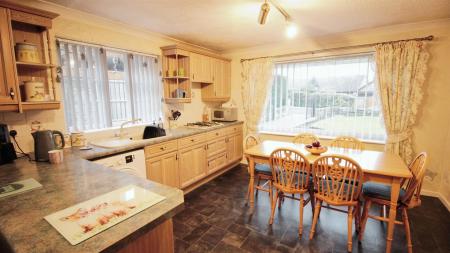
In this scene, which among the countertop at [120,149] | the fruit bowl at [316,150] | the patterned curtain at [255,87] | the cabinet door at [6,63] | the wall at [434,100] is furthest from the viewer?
the patterned curtain at [255,87]

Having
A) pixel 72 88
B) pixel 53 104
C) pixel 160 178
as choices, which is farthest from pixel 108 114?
pixel 160 178

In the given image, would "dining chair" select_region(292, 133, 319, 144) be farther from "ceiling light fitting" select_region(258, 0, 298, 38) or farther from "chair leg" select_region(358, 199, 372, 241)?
"ceiling light fitting" select_region(258, 0, 298, 38)

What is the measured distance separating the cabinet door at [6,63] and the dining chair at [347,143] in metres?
3.41

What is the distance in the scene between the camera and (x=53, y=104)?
1.93 m

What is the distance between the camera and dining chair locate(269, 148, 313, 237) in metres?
2.12

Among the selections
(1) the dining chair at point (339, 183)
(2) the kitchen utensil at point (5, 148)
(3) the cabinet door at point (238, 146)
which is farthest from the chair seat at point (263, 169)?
(2) the kitchen utensil at point (5, 148)

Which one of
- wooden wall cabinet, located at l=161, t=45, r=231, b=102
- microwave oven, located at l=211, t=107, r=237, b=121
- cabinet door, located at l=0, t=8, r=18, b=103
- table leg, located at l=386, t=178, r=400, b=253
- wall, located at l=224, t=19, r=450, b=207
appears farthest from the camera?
microwave oven, located at l=211, t=107, r=237, b=121

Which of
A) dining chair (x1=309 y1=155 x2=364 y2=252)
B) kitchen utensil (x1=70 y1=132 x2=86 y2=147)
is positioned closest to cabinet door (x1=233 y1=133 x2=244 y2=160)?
dining chair (x1=309 y1=155 x2=364 y2=252)

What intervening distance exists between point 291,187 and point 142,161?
1.64 meters

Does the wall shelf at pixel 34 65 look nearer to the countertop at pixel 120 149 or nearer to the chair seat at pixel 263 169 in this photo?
the countertop at pixel 120 149

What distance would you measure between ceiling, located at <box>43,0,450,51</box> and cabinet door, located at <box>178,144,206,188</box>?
1666mm

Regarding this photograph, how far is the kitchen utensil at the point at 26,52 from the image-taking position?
1725mm

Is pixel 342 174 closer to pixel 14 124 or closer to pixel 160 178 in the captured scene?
pixel 160 178

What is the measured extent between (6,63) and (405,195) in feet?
11.3
